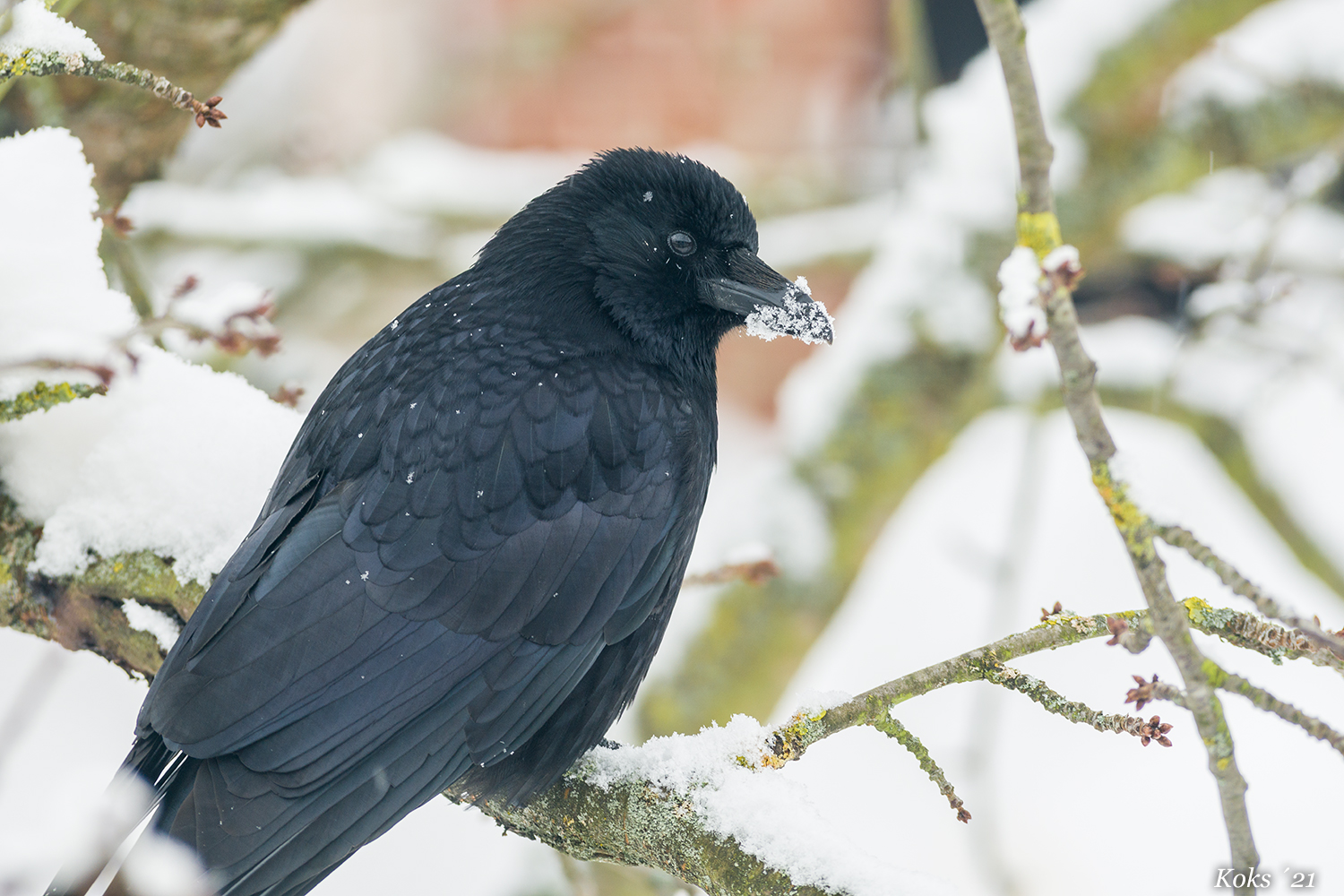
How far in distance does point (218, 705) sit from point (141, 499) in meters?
0.52

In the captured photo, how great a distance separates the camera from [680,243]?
2.60m

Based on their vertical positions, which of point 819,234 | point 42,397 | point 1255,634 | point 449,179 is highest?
point 819,234

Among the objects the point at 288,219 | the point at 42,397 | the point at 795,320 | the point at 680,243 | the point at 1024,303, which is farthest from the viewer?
the point at 288,219

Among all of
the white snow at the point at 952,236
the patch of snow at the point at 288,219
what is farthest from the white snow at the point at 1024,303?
the patch of snow at the point at 288,219

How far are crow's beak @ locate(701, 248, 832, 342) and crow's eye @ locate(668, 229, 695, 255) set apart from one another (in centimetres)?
8

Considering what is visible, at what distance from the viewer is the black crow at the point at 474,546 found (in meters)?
1.96

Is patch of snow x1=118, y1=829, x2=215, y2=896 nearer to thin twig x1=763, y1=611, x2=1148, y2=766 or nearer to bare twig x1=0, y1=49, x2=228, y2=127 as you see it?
thin twig x1=763, y1=611, x2=1148, y2=766

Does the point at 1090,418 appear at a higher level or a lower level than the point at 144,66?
lower

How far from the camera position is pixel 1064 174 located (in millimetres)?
4070

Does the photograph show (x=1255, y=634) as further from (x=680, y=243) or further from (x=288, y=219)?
(x=288, y=219)

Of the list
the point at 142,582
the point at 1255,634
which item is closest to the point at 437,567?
the point at 142,582

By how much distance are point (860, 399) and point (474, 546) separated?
2099 millimetres

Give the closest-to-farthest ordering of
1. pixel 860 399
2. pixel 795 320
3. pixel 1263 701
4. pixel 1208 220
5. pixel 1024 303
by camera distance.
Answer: pixel 1024 303, pixel 1263 701, pixel 795 320, pixel 860 399, pixel 1208 220

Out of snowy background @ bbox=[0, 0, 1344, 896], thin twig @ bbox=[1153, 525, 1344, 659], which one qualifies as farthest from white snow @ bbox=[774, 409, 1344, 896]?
thin twig @ bbox=[1153, 525, 1344, 659]
